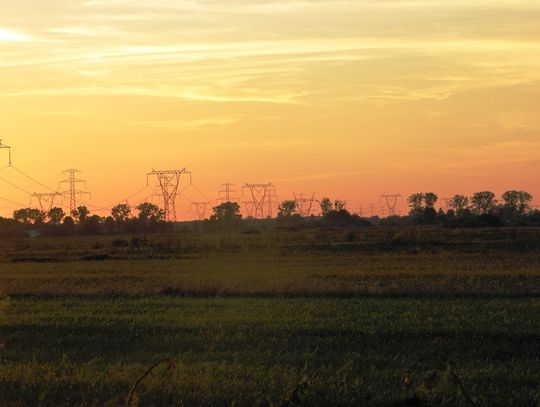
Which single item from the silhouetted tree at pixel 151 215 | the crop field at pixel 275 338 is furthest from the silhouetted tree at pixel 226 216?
the crop field at pixel 275 338

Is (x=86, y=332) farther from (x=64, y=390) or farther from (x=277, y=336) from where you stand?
(x=64, y=390)

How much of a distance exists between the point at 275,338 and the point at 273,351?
153cm

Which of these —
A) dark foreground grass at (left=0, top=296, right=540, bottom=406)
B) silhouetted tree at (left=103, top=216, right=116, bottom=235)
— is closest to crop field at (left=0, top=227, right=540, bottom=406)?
dark foreground grass at (left=0, top=296, right=540, bottom=406)

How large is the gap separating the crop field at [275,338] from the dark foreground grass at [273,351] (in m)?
0.04

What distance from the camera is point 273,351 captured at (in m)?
18.0

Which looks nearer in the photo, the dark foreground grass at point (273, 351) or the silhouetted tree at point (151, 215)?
the dark foreground grass at point (273, 351)

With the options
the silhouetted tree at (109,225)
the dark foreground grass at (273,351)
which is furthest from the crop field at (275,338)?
the silhouetted tree at (109,225)

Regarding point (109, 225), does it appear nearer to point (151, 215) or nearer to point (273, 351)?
point (151, 215)

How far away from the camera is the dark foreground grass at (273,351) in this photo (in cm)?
1322

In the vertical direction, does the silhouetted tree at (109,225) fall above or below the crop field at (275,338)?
above

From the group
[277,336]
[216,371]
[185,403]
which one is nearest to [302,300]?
[277,336]

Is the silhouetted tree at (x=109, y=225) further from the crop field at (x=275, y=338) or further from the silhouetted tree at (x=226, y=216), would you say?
the crop field at (x=275, y=338)

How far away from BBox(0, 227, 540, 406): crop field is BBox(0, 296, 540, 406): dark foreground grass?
0.14 feet

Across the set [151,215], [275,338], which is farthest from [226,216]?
[275,338]
